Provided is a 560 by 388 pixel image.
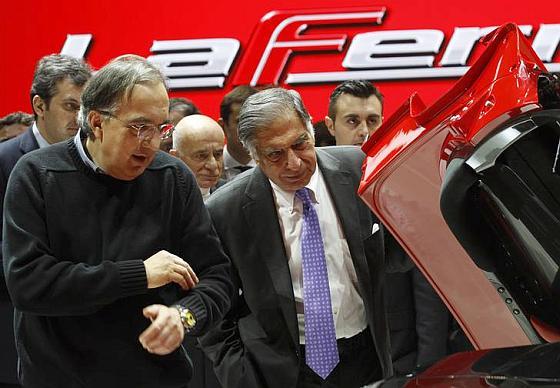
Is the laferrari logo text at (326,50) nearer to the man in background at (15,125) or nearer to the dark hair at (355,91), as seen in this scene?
the man in background at (15,125)

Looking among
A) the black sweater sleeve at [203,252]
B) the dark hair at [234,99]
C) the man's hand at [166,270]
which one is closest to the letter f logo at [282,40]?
the dark hair at [234,99]

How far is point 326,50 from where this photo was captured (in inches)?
314

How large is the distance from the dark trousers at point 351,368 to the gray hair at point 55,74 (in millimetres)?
1894

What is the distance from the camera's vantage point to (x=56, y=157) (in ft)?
10.4

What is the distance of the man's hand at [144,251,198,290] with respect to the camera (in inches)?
119

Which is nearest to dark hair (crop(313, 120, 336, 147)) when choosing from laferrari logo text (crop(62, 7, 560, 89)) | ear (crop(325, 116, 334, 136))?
ear (crop(325, 116, 334, 136))

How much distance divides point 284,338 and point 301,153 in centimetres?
69

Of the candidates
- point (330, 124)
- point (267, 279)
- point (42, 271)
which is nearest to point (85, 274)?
point (42, 271)

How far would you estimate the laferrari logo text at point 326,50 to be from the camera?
773cm

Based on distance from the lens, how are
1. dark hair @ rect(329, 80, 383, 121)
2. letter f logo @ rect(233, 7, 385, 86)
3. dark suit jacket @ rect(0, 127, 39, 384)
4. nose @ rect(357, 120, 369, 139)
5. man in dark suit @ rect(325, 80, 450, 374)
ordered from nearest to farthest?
dark suit jacket @ rect(0, 127, 39, 384), man in dark suit @ rect(325, 80, 450, 374), nose @ rect(357, 120, 369, 139), dark hair @ rect(329, 80, 383, 121), letter f logo @ rect(233, 7, 385, 86)

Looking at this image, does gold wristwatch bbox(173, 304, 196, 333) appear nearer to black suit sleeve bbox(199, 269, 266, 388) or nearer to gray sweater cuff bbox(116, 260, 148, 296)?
gray sweater cuff bbox(116, 260, 148, 296)

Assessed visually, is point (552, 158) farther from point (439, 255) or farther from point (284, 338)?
point (284, 338)

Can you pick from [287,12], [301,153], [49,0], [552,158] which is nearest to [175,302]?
[301,153]

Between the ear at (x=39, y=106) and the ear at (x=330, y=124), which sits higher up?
the ear at (x=330, y=124)
